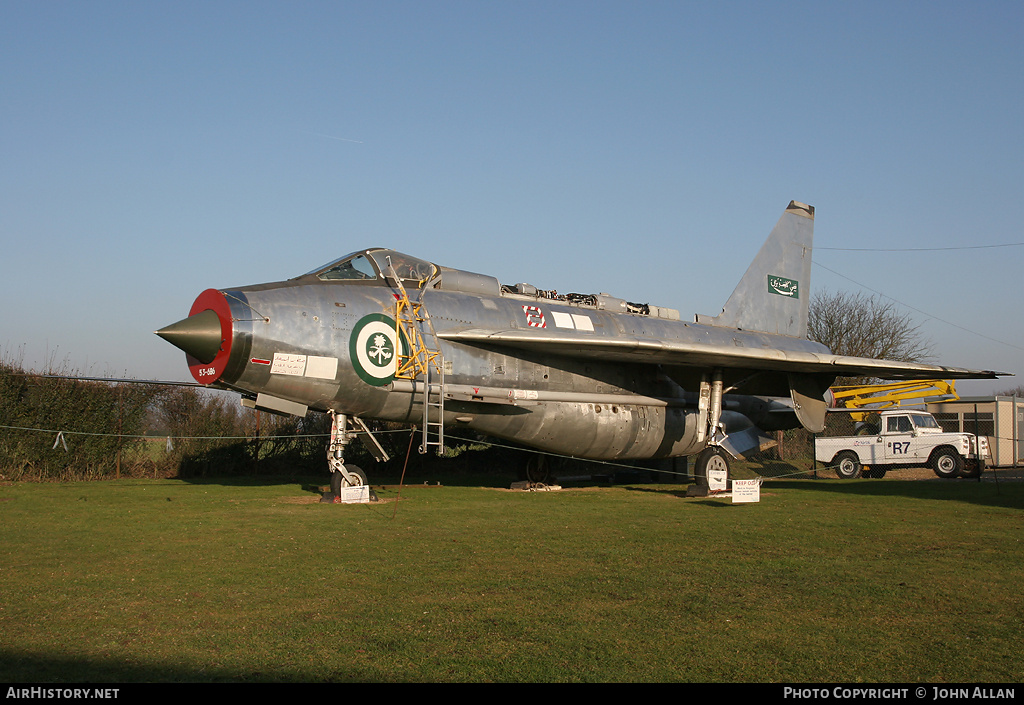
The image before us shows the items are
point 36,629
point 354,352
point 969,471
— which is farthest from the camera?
point 969,471

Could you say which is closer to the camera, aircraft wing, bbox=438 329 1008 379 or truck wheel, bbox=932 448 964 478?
aircraft wing, bbox=438 329 1008 379

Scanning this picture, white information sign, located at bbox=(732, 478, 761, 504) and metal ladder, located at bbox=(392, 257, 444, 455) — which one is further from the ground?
metal ladder, located at bbox=(392, 257, 444, 455)

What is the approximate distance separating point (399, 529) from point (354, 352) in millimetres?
3562

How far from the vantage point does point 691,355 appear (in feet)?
46.5

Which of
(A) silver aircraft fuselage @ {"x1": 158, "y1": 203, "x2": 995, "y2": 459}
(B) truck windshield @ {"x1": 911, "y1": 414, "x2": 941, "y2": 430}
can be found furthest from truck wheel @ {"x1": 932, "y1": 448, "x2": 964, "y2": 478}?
(A) silver aircraft fuselage @ {"x1": 158, "y1": 203, "x2": 995, "y2": 459}

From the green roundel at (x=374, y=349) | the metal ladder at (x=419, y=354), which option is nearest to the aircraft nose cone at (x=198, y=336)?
the green roundel at (x=374, y=349)

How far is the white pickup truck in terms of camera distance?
76.0 feet

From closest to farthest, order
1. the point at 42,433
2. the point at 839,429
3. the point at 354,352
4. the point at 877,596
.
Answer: the point at 877,596 < the point at 354,352 < the point at 42,433 < the point at 839,429

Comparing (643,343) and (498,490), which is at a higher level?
(643,343)

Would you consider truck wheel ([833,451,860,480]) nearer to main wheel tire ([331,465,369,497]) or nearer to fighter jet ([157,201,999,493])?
fighter jet ([157,201,999,493])

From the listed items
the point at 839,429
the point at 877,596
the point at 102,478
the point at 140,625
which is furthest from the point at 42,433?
the point at 839,429

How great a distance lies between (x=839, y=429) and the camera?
2720cm

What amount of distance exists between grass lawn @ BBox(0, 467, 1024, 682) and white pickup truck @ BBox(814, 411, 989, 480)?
13.1 m

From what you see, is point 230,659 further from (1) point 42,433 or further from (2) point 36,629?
(1) point 42,433
